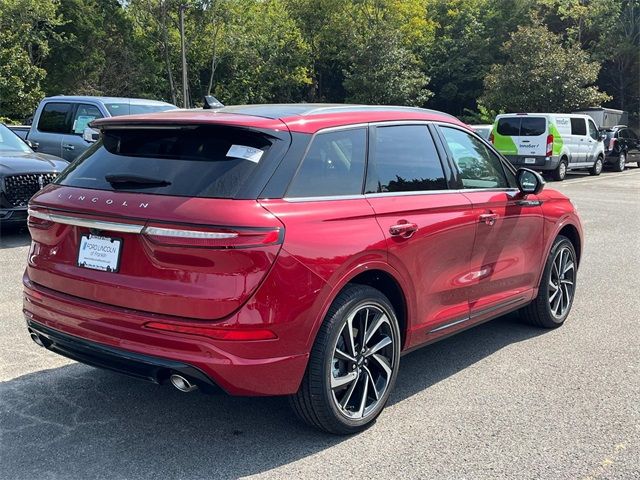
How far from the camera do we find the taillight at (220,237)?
2.86m

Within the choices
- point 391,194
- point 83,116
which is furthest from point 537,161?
point 391,194

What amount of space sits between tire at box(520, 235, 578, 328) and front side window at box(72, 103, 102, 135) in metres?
8.82

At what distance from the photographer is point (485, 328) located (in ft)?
17.7

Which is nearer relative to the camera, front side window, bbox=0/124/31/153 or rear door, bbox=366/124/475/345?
rear door, bbox=366/124/475/345

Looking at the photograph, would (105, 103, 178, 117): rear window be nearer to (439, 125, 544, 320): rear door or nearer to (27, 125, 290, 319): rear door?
(439, 125, 544, 320): rear door

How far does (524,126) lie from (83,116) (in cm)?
1322

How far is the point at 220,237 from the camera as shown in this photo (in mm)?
2855

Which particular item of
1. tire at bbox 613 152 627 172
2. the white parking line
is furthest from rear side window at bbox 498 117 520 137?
tire at bbox 613 152 627 172

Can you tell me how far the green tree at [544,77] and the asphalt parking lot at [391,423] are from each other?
87.5ft

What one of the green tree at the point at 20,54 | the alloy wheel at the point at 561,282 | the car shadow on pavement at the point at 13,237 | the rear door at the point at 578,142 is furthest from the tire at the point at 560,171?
the green tree at the point at 20,54

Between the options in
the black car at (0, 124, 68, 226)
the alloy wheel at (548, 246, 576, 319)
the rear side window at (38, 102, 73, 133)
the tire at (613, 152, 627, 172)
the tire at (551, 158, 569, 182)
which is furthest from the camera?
the tire at (613, 152, 627, 172)

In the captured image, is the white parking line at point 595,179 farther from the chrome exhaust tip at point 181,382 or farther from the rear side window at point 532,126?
the chrome exhaust tip at point 181,382

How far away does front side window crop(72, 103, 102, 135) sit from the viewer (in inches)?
456

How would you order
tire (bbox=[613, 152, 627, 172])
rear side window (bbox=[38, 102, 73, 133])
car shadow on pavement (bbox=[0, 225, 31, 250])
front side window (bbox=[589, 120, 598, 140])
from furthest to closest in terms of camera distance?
tire (bbox=[613, 152, 627, 172]), front side window (bbox=[589, 120, 598, 140]), rear side window (bbox=[38, 102, 73, 133]), car shadow on pavement (bbox=[0, 225, 31, 250])
